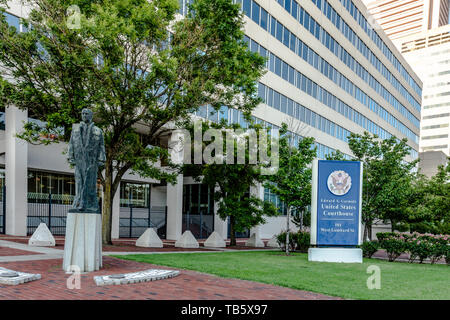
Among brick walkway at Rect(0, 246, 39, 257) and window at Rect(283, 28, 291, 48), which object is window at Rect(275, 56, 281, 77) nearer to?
window at Rect(283, 28, 291, 48)

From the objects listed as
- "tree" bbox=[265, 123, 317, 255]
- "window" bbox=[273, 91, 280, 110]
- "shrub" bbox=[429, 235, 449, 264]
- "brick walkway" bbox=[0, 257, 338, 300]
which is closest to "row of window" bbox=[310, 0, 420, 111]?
"window" bbox=[273, 91, 280, 110]

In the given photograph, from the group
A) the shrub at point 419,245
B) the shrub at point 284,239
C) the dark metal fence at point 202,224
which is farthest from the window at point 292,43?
the shrub at point 419,245

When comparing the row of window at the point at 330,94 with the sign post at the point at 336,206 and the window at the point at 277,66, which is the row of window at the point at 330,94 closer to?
the window at the point at 277,66

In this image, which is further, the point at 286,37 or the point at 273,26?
the point at 286,37

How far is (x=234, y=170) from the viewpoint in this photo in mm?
21328

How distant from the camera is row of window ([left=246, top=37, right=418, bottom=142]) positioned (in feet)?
113

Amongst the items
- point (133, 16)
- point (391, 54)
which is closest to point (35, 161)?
point (133, 16)

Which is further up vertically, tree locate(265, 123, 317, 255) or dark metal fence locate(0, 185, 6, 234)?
tree locate(265, 123, 317, 255)

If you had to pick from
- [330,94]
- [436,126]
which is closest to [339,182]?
[330,94]

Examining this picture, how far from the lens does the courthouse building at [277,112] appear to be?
22688mm

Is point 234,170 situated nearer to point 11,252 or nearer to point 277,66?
point 11,252

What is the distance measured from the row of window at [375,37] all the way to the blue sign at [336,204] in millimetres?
Result: 35975

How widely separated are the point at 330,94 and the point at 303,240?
1105 inches

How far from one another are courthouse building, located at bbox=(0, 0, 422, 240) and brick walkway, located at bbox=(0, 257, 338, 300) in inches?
509
